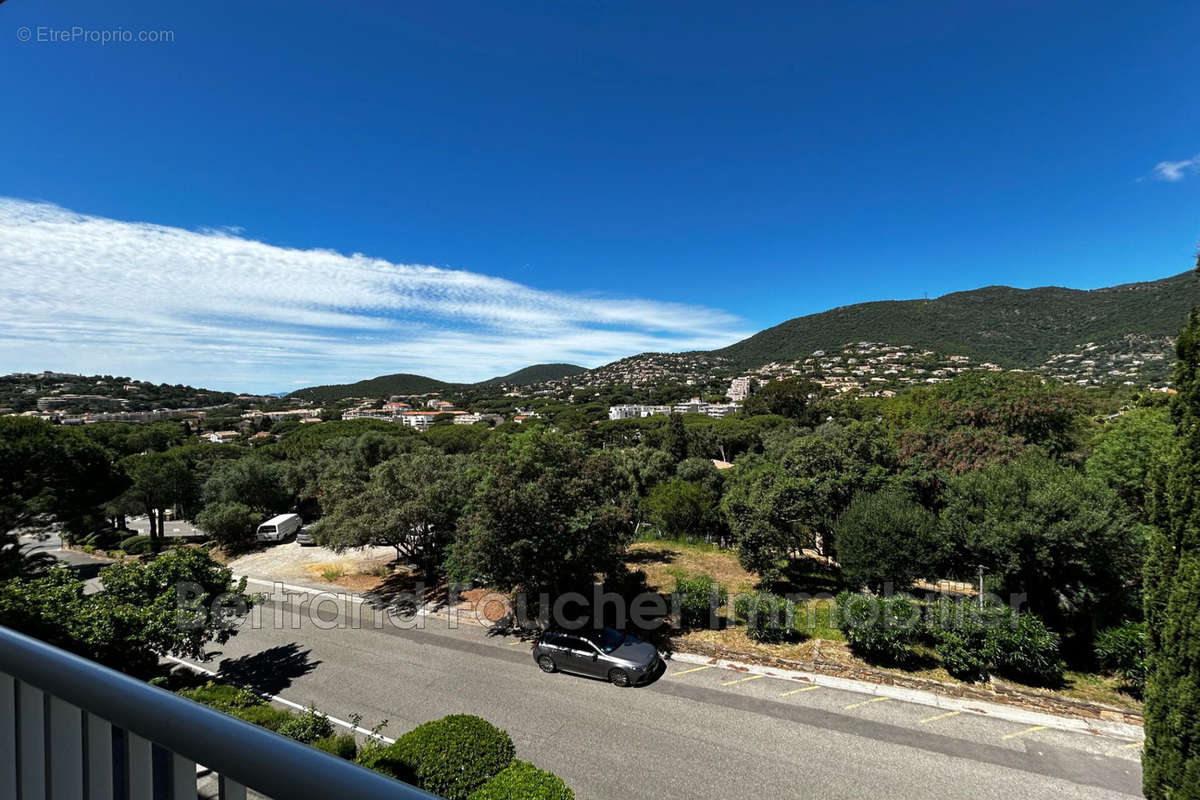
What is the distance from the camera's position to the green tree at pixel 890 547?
12.1 meters

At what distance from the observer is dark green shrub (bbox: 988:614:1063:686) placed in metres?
9.55

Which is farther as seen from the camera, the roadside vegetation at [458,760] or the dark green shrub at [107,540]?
the dark green shrub at [107,540]

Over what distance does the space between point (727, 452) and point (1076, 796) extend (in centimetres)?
4775

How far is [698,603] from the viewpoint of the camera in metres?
12.2

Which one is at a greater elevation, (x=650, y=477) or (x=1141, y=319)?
(x=1141, y=319)

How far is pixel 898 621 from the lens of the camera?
10.4 meters

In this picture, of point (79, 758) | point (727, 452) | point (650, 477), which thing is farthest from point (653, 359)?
point (79, 758)

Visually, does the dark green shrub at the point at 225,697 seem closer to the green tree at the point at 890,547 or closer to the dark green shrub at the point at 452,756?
the dark green shrub at the point at 452,756

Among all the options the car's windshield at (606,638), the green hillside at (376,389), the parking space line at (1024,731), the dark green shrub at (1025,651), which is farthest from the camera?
the green hillside at (376,389)

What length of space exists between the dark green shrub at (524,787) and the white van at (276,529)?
69.7 ft

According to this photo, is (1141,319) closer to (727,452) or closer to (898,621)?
(727,452)

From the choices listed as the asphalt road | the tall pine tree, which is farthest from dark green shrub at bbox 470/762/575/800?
the tall pine tree

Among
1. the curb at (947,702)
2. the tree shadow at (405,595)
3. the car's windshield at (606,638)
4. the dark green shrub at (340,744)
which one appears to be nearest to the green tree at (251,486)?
the tree shadow at (405,595)

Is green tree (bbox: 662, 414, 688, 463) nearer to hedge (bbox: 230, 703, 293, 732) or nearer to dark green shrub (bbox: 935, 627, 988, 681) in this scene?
dark green shrub (bbox: 935, 627, 988, 681)
